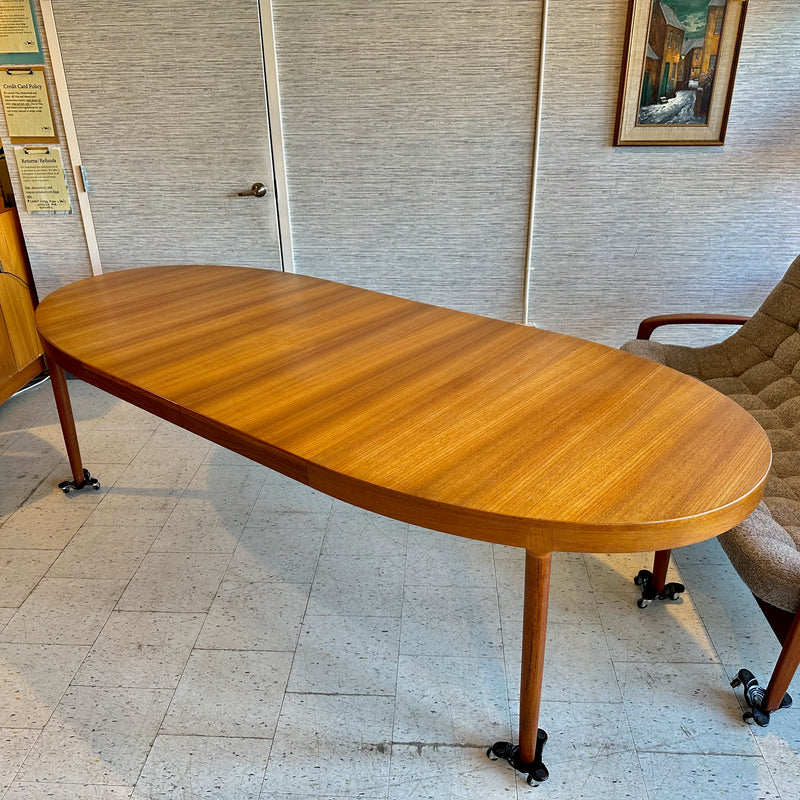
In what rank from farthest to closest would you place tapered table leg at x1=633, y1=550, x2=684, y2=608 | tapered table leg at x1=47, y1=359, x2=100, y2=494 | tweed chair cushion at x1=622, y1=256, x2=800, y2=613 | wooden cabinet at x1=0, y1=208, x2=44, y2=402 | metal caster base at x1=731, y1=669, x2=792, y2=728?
wooden cabinet at x1=0, y1=208, x2=44, y2=402 → tapered table leg at x1=47, y1=359, x2=100, y2=494 → tapered table leg at x1=633, y1=550, x2=684, y2=608 → metal caster base at x1=731, y1=669, x2=792, y2=728 → tweed chair cushion at x1=622, y1=256, x2=800, y2=613

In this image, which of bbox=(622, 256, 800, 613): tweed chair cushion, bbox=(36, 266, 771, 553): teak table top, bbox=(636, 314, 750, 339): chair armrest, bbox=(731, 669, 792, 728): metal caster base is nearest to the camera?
bbox=(36, 266, 771, 553): teak table top

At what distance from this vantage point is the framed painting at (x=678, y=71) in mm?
3051

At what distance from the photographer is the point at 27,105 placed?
11.1 ft

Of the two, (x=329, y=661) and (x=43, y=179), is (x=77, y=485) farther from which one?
(x=43, y=179)

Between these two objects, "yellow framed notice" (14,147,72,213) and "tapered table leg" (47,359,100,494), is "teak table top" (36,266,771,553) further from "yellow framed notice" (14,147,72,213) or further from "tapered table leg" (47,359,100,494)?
"yellow framed notice" (14,147,72,213)

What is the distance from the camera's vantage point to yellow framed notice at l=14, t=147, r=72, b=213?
3.46 m

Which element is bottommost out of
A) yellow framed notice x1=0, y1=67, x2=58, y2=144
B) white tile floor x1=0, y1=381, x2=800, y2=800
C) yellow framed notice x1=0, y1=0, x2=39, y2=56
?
white tile floor x1=0, y1=381, x2=800, y2=800

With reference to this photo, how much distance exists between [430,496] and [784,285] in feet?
6.44

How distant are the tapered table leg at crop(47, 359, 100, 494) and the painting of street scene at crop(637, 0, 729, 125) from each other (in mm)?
2751

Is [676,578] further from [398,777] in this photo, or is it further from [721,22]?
[721,22]

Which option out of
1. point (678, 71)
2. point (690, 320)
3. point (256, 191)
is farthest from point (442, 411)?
point (678, 71)

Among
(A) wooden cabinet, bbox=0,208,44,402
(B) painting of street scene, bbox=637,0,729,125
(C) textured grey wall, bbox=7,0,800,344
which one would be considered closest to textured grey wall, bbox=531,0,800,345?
(C) textured grey wall, bbox=7,0,800,344

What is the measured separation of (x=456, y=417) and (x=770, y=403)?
53.1 inches

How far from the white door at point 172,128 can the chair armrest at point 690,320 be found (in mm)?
1878
